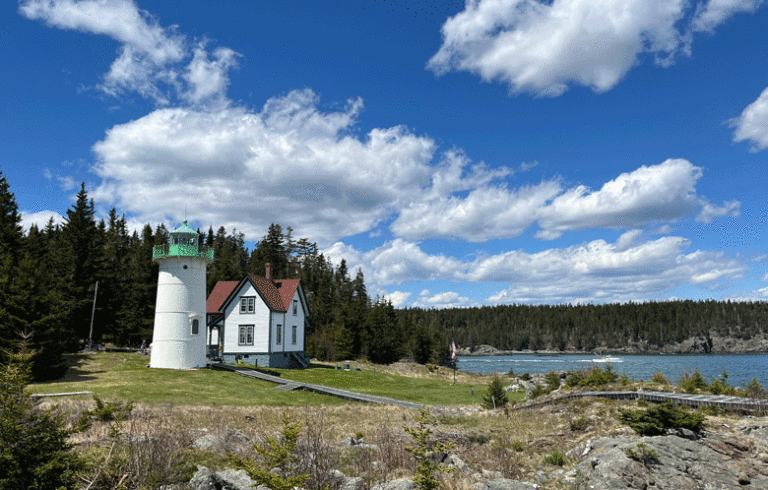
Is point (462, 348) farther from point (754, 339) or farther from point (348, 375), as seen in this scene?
point (348, 375)

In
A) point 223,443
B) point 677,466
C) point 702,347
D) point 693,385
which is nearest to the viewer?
point 677,466

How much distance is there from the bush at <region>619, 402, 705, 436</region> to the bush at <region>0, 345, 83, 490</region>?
14.2 meters

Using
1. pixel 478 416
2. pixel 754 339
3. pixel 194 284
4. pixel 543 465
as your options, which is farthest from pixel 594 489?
pixel 754 339

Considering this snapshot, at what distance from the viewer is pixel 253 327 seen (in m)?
44.1

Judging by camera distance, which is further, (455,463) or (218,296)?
(218,296)

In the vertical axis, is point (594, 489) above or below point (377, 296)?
below

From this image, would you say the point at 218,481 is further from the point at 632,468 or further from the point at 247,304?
the point at 247,304

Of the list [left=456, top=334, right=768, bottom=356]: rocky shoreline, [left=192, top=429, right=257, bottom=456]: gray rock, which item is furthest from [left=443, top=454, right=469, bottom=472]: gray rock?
[left=456, top=334, right=768, bottom=356]: rocky shoreline

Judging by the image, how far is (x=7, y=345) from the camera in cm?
2625

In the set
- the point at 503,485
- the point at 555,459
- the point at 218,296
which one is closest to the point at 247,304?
the point at 218,296

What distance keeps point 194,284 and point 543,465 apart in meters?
30.0

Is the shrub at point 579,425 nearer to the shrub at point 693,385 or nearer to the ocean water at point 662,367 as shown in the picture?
the shrub at point 693,385

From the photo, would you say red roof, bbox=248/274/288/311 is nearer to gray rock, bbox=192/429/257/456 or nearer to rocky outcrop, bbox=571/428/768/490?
gray rock, bbox=192/429/257/456

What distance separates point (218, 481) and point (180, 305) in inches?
1094
